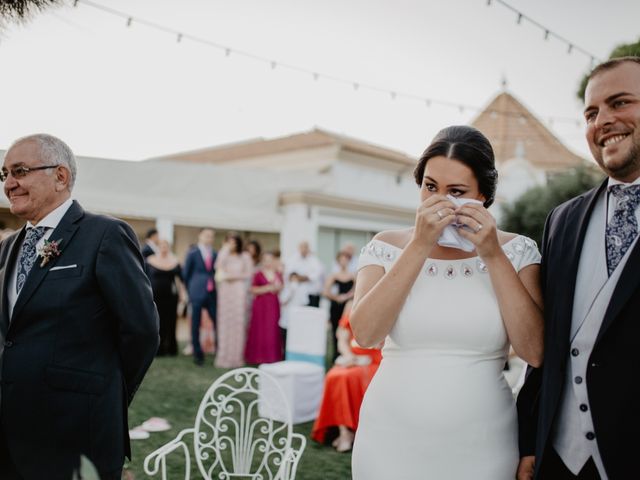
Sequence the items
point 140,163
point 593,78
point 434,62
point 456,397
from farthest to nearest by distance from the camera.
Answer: point 140,163 < point 434,62 < point 456,397 < point 593,78

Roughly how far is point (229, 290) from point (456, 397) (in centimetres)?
794

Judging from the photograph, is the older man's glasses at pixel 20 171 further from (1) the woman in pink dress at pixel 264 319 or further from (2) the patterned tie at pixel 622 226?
(1) the woman in pink dress at pixel 264 319

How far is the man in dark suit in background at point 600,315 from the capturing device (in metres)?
1.55

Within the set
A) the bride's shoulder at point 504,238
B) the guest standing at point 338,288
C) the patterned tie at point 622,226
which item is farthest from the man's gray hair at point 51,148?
the guest standing at point 338,288

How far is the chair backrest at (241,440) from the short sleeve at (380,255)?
1338 mm

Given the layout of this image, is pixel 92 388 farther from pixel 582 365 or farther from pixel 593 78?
pixel 593 78

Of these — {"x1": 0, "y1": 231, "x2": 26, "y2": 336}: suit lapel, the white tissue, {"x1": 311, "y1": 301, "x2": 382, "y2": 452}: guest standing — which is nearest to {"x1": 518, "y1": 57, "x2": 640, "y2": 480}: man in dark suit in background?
the white tissue

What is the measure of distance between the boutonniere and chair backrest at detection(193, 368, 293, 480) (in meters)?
1.30

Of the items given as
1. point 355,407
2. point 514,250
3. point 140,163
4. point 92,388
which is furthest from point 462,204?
point 140,163

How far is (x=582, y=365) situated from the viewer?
167 centimetres

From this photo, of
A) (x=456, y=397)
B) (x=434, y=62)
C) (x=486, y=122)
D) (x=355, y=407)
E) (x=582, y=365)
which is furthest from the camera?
(x=486, y=122)

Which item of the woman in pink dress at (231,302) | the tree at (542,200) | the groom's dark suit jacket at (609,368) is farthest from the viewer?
the tree at (542,200)

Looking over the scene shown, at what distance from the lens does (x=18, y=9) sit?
2.21 m

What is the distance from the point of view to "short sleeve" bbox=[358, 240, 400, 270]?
6.89 feet
